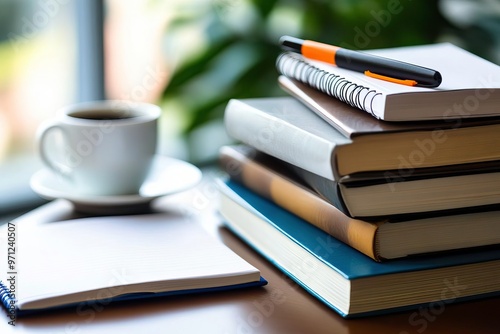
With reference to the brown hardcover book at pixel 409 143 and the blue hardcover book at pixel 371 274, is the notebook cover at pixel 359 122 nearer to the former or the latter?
the brown hardcover book at pixel 409 143

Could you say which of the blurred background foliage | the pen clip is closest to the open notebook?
the pen clip

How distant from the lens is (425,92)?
2.06 ft

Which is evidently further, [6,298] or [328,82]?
[328,82]

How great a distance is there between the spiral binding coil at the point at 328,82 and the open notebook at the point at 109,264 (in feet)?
0.58

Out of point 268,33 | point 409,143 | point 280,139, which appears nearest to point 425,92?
point 409,143

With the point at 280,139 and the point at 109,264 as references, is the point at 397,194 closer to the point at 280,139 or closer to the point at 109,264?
the point at 280,139

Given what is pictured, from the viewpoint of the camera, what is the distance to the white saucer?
844 mm

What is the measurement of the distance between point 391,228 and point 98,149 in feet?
1.17

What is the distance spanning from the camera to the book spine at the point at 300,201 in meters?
0.64

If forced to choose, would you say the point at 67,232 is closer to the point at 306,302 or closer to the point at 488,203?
the point at 306,302

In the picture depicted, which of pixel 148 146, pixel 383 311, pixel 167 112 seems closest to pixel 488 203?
pixel 383 311

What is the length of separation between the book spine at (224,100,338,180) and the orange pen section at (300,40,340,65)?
8cm

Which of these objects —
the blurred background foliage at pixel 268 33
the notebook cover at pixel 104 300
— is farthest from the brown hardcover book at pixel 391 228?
the blurred background foliage at pixel 268 33

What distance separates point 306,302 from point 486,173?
0.64 ft
